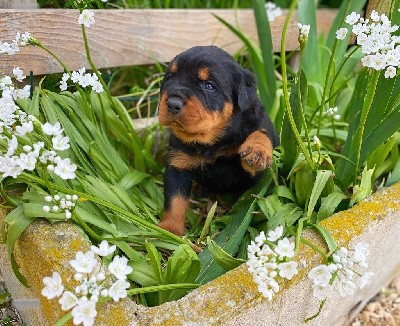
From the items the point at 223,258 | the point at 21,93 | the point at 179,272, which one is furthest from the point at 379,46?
the point at 21,93

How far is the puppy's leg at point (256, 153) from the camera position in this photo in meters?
2.04

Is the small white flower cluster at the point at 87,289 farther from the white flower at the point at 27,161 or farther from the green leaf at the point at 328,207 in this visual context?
the green leaf at the point at 328,207

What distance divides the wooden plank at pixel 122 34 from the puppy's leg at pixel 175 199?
0.84 metres

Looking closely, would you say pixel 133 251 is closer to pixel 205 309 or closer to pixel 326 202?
pixel 205 309

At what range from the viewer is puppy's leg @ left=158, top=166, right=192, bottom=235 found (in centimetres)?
228

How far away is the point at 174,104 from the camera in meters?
1.98

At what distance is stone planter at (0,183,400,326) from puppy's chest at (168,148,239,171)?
57 centimetres

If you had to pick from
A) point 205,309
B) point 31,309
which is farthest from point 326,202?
point 31,309

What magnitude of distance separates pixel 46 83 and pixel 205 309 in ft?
5.17

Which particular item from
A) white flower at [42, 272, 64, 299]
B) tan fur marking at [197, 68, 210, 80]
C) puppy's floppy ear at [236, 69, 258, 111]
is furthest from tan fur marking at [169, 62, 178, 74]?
white flower at [42, 272, 64, 299]

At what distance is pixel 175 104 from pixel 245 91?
1.22 feet

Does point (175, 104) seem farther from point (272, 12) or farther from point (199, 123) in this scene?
point (272, 12)

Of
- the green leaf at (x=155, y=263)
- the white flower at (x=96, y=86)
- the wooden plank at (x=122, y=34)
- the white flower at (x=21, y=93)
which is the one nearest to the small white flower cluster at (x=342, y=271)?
the green leaf at (x=155, y=263)

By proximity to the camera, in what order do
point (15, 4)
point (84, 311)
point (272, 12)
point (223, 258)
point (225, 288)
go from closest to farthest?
point (84, 311) → point (225, 288) → point (223, 258) → point (15, 4) → point (272, 12)
